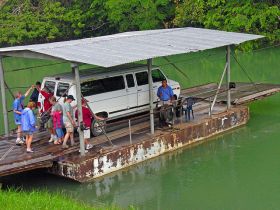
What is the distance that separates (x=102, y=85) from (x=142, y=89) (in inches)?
58.0

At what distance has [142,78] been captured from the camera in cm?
1509

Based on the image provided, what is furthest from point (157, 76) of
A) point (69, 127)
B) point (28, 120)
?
point (28, 120)

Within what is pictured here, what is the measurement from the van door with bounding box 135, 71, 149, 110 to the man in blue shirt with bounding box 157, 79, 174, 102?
42cm

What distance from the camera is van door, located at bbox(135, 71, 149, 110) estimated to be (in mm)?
14922

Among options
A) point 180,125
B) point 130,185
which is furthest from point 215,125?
point 130,185

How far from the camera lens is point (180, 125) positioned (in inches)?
602

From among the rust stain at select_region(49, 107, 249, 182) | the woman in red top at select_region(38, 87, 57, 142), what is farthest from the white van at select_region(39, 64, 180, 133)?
the rust stain at select_region(49, 107, 249, 182)

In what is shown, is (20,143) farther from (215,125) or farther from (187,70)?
(187,70)

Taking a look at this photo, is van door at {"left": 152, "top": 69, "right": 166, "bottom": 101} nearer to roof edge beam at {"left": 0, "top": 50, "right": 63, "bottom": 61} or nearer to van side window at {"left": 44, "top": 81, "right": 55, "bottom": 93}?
van side window at {"left": 44, "top": 81, "right": 55, "bottom": 93}

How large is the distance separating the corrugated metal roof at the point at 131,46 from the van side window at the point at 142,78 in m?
0.97

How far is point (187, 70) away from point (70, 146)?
1970 centimetres

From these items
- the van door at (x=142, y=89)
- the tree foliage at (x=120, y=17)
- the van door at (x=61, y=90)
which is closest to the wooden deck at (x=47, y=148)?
the van door at (x=142, y=89)

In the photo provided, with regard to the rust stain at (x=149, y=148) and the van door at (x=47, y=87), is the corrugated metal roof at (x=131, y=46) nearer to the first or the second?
the van door at (x=47, y=87)

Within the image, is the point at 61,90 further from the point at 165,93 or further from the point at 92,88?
the point at 165,93
